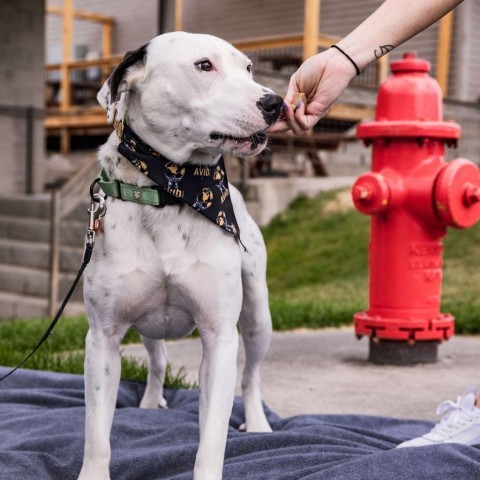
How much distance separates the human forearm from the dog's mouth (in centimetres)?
56

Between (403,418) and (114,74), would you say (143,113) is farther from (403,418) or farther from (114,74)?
(403,418)

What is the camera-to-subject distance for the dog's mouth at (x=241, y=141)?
2.56m

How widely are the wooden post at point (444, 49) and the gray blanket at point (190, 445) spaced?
13.1 metres

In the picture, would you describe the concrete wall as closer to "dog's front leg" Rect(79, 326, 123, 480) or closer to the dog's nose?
"dog's front leg" Rect(79, 326, 123, 480)

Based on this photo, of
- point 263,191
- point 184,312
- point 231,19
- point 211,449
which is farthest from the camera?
point 231,19

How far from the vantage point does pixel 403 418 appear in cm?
384

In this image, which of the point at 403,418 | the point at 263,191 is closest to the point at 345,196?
the point at 263,191

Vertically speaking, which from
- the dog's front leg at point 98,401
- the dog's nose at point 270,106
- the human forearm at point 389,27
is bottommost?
the dog's front leg at point 98,401

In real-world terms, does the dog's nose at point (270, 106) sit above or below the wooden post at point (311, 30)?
below

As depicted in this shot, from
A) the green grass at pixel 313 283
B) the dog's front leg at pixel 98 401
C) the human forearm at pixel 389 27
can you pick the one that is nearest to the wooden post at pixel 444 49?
the green grass at pixel 313 283

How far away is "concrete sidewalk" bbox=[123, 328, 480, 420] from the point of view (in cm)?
409

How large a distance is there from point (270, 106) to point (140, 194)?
0.48m

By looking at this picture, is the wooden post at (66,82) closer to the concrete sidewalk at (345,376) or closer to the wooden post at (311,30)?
the wooden post at (311,30)

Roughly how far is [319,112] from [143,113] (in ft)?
2.03
